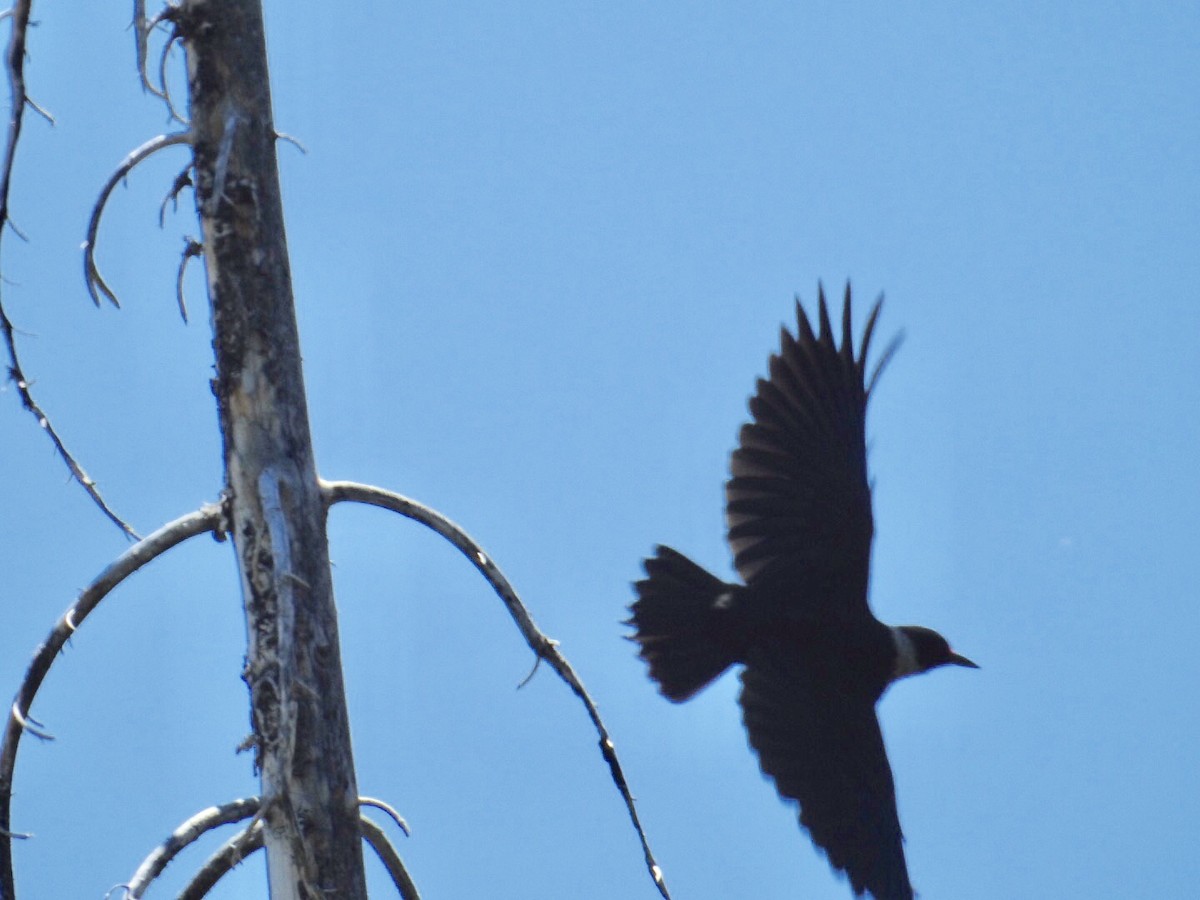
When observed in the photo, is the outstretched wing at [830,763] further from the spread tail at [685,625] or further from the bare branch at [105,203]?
the bare branch at [105,203]

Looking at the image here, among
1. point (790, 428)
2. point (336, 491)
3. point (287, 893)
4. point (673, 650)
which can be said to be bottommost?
point (287, 893)

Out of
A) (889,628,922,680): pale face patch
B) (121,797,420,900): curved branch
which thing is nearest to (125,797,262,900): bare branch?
(121,797,420,900): curved branch

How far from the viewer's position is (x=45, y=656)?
2.99 metres

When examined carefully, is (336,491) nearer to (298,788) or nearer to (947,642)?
(298,788)

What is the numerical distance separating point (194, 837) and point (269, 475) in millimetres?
723

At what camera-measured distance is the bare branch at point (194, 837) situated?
2852 mm

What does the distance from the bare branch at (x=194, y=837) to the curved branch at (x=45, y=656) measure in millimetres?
288

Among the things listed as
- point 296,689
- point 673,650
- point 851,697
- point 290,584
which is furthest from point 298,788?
point 851,697

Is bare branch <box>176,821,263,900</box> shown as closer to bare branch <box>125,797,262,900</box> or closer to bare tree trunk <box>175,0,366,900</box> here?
bare branch <box>125,797,262,900</box>

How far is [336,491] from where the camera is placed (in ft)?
10.4

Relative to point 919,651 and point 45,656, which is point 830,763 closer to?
point 919,651

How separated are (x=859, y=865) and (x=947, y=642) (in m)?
1.11

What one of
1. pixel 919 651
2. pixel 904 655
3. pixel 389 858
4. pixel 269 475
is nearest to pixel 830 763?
pixel 904 655

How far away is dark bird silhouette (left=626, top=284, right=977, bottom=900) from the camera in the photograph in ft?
18.3
